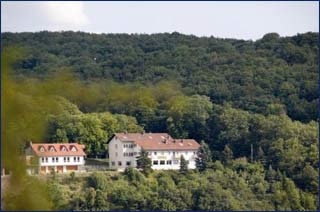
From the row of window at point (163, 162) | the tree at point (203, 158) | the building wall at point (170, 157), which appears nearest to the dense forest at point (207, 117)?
the tree at point (203, 158)

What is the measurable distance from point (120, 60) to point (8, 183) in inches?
631

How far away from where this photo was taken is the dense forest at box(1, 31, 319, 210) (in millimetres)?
12438

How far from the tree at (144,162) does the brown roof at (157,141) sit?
434 millimetres

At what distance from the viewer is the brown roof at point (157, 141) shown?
1547cm

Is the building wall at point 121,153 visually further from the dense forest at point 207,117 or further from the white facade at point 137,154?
the dense forest at point 207,117

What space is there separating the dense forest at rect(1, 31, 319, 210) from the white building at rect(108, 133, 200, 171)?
0.19 m

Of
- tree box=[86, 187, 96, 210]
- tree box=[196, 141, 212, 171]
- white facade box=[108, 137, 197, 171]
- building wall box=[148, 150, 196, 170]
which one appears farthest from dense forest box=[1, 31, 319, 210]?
building wall box=[148, 150, 196, 170]

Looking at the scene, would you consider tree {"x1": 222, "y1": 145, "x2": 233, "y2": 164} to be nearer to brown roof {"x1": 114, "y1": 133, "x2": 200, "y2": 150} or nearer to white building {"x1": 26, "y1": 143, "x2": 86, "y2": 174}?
brown roof {"x1": 114, "y1": 133, "x2": 200, "y2": 150}

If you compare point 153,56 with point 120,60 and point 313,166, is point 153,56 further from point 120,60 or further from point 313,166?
point 313,166

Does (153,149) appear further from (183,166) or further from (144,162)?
(183,166)

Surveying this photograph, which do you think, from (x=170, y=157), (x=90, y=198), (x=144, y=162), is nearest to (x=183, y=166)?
(x=144, y=162)

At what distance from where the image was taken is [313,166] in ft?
45.4

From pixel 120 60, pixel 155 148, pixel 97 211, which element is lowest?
pixel 97 211

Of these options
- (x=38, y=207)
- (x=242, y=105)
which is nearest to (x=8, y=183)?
(x=38, y=207)
